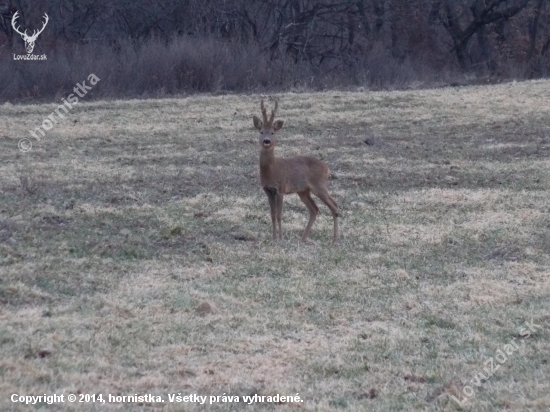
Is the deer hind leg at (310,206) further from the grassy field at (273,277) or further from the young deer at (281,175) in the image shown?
the grassy field at (273,277)

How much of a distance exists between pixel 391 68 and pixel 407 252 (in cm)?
2215

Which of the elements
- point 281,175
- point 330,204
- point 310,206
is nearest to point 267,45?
point 310,206

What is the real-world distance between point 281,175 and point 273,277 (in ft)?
6.97

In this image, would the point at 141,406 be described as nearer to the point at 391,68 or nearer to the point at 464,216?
the point at 464,216

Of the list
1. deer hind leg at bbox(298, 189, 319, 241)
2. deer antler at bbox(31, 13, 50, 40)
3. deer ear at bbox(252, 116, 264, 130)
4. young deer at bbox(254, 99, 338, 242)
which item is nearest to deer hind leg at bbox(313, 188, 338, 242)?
young deer at bbox(254, 99, 338, 242)

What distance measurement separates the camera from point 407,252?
1061 cm

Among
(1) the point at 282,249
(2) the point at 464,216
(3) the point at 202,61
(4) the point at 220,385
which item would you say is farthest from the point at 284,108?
(4) the point at 220,385

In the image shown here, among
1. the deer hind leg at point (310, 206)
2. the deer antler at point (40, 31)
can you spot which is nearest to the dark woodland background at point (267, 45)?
the deer antler at point (40, 31)

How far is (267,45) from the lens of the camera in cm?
3488

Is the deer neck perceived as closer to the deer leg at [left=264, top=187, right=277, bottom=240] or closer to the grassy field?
the deer leg at [left=264, top=187, right=277, bottom=240]

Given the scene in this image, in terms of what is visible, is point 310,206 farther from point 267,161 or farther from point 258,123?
point 258,123

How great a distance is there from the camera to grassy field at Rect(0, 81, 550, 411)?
653 centimetres

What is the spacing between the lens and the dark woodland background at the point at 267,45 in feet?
94.6

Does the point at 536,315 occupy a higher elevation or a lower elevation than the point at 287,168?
lower
